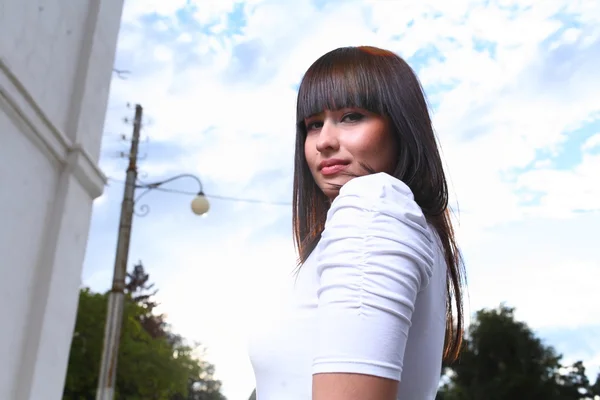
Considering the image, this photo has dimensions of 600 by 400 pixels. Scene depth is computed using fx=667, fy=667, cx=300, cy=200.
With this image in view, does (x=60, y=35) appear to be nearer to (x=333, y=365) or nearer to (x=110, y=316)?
(x=333, y=365)

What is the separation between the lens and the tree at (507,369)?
2748cm

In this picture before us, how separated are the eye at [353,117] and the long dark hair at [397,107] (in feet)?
0.06

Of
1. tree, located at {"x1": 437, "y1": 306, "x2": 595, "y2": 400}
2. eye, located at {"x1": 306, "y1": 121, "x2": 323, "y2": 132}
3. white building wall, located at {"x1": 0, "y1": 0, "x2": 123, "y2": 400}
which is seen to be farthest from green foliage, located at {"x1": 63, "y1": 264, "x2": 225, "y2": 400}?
eye, located at {"x1": 306, "y1": 121, "x2": 323, "y2": 132}

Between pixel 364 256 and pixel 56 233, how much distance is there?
4086 mm

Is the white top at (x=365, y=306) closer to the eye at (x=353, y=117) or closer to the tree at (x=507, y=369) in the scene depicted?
the eye at (x=353, y=117)

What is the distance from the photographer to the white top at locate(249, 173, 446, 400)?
85 centimetres

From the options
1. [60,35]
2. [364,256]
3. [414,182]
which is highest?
[60,35]

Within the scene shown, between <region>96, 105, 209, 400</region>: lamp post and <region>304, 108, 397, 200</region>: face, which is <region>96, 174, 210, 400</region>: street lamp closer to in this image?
<region>96, 105, 209, 400</region>: lamp post

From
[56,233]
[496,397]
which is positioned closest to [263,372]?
[56,233]

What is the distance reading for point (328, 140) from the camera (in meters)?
1.16

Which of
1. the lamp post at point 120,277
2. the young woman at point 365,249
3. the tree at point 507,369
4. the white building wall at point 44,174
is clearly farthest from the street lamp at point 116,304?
the tree at point 507,369

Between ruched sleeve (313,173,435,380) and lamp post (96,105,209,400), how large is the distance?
36.1 feet

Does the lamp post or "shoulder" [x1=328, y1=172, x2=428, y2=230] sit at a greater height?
the lamp post

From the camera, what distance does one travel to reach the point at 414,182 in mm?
1161
